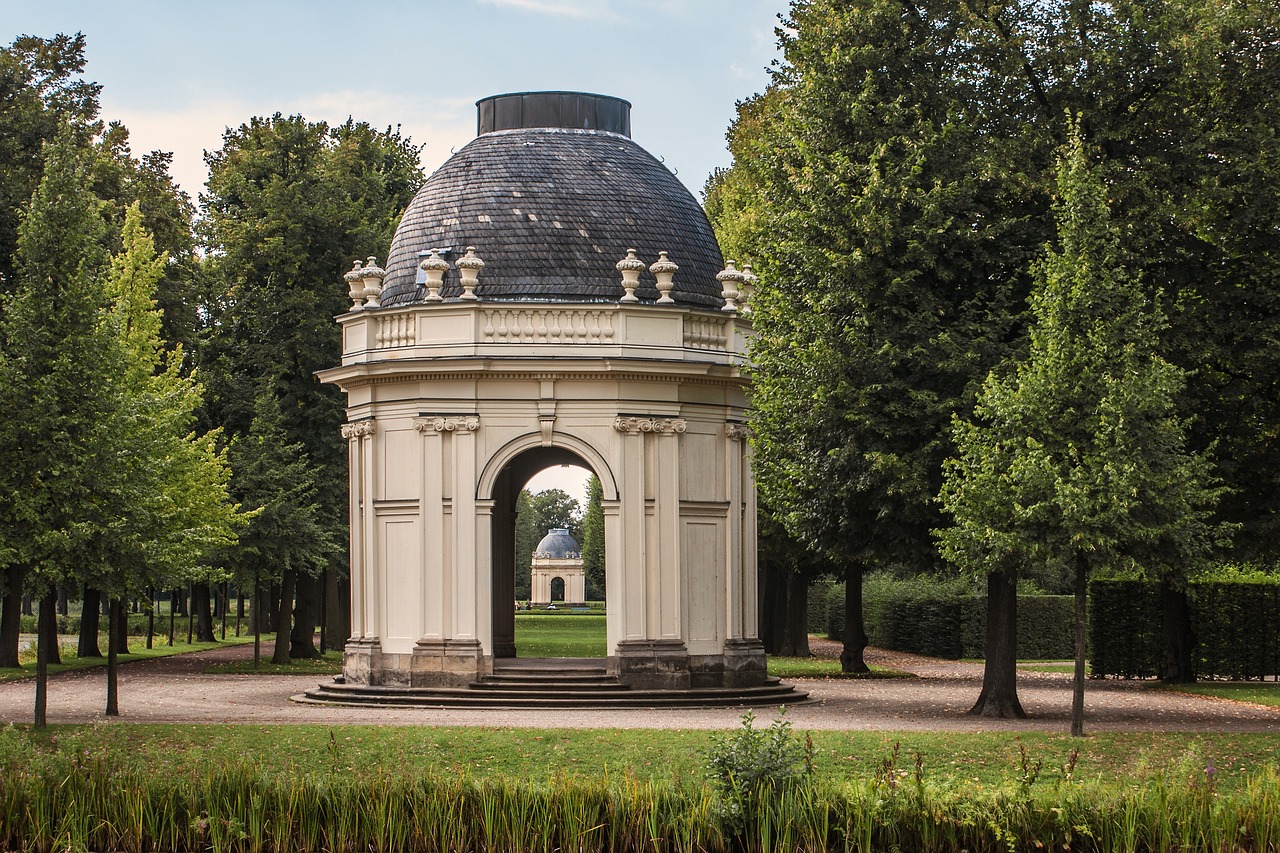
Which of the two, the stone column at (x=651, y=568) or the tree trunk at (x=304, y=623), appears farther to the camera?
the tree trunk at (x=304, y=623)

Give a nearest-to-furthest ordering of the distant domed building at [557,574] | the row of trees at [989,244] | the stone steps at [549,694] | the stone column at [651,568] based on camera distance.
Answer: the row of trees at [989,244] → the stone steps at [549,694] → the stone column at [651,568] → the distant domed building at [557,574]

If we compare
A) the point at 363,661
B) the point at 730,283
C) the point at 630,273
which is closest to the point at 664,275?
the point at 630,273

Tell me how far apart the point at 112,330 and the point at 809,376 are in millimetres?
10514

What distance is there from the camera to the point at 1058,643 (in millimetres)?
47000

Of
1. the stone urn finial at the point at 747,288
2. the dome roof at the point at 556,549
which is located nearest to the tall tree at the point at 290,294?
the stone urn finial at the point at 747,288

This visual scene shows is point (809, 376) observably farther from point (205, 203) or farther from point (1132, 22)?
point (205, 203)

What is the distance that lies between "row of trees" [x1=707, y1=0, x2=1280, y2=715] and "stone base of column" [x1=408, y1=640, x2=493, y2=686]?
589cm

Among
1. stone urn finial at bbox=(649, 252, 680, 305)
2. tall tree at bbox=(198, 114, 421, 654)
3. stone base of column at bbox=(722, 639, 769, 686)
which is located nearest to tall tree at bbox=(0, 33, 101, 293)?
tall tree at bbox=(198, 114, 421, 654)

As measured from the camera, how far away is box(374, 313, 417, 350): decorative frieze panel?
28.7 m

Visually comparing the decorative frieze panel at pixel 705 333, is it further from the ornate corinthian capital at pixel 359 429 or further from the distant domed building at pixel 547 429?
the ornate corinthian capital at pixel 359 429

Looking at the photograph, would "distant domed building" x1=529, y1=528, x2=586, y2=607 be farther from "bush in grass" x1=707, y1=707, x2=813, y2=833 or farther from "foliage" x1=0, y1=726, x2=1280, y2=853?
"bush in grass" x1=707, y1=707, x2=813, y2=833

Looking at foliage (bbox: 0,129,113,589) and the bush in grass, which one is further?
foliage (bbox: 0,129,113,589)

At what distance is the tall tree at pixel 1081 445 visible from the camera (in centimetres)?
2062

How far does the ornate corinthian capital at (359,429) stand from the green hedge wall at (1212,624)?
17726 mm
